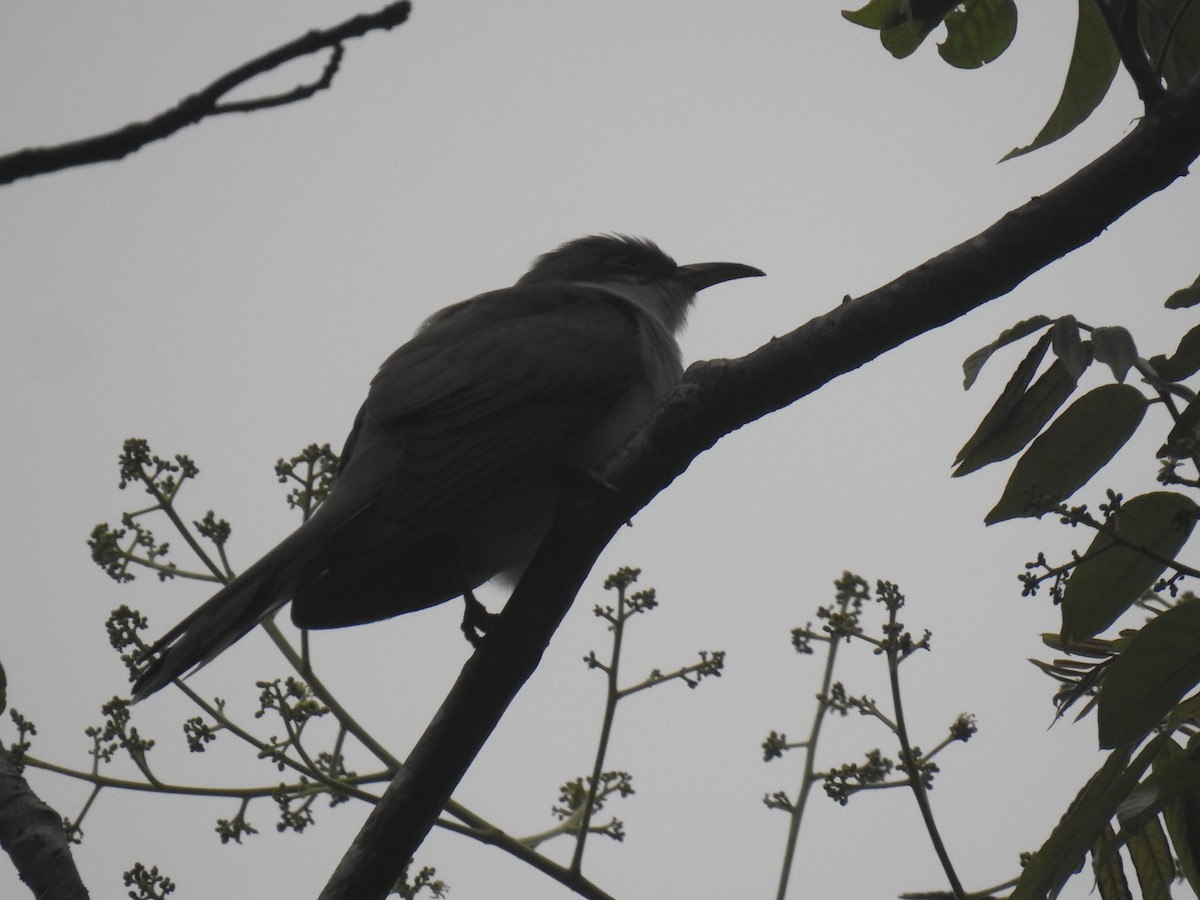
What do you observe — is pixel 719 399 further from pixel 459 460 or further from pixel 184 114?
pixel 184 114

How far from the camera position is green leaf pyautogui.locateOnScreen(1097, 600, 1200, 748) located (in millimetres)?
1861

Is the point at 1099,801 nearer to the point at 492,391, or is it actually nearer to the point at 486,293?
the point at 492,391

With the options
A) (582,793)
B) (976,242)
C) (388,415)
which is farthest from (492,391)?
(976,242)

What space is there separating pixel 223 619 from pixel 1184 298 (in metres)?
2.34

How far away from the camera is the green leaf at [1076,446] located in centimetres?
218

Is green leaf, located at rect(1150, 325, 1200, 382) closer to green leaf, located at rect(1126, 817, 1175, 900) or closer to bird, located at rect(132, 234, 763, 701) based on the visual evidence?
green leaf, located at rect(1126, 817, 1175, 900)

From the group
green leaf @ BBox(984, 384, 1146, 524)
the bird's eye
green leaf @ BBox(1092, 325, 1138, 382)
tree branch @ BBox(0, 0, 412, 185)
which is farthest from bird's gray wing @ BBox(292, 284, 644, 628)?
tree branch @ BBox(0, 0, 412, 185)

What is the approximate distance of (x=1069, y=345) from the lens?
2.18 metres

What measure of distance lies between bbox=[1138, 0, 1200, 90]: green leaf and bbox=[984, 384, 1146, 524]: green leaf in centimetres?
73

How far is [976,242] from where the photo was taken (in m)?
2.49

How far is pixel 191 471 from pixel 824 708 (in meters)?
1.98

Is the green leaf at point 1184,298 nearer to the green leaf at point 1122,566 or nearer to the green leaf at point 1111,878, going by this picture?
the green leaf at point 1122,566

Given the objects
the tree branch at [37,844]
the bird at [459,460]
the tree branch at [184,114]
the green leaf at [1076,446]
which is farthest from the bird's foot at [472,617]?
the tree branch at [184,114]

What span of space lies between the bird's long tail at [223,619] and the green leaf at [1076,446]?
1917 millimetres
